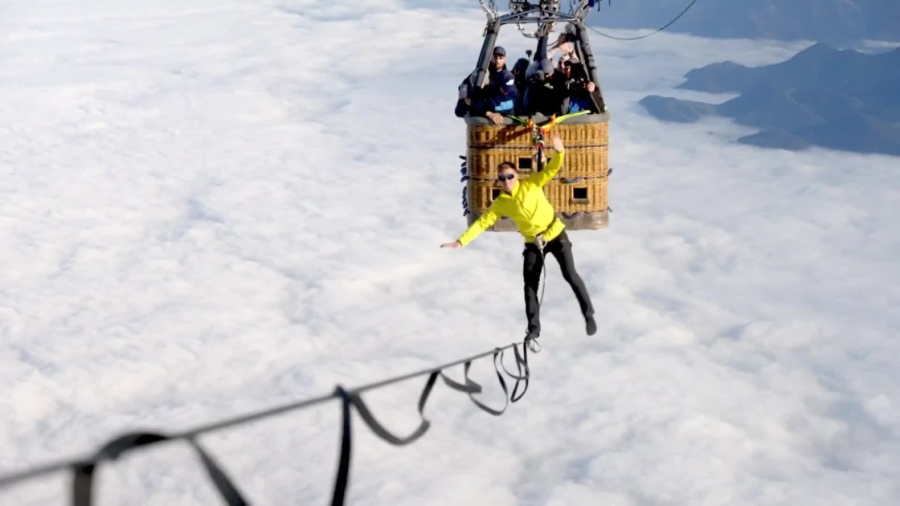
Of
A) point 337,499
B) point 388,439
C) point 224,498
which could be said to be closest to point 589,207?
point 388,439

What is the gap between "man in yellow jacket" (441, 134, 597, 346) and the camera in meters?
12.2

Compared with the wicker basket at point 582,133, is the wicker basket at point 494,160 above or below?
below

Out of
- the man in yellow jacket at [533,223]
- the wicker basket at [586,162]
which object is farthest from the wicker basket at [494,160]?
the man in yellow jacket at [533,223]

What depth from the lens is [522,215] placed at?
1270cm

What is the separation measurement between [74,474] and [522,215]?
9.12m

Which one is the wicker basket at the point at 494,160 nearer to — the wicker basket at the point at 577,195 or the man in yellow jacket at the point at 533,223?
the wicker basket at the point at 577,195

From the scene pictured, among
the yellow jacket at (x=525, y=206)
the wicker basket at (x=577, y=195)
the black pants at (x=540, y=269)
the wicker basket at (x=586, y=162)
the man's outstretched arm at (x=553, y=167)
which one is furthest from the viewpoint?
the wicker basket at (x=577, y=195)

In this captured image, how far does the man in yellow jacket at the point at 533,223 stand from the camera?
12203 mm

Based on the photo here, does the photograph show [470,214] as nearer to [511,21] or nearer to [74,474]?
[511,21]

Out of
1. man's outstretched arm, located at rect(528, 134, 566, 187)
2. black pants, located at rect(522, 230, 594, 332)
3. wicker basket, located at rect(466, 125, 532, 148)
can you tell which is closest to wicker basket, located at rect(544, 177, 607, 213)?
wicker basket, located at rect(466, 125, 532, 148)

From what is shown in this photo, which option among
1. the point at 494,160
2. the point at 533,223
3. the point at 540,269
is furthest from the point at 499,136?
the point at 540,269

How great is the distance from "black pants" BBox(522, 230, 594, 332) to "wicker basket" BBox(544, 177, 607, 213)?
4.28ft

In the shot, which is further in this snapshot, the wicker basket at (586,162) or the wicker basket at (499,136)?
the wicker basket at (586,162)

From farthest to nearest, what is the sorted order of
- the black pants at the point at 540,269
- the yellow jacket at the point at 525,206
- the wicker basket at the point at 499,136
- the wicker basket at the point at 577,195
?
the wicker basket at the point at 577,195, the wicker basket at the point at 499,136, the black pants at the point at 540,269, the yellow jacket at the point at 525,206
